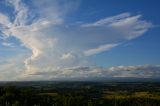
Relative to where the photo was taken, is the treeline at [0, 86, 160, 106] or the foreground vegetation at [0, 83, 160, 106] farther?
the foreground vegetation at [0, 83, 160, 106]

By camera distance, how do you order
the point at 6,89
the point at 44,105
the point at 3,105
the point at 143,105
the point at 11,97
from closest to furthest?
the point at 143,105 < the point at 3,105 < the point at 44,105 < the point at 11,97 < the point at 6,89

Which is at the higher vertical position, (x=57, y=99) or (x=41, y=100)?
(x=41, y=100)

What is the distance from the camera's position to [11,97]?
29.6 meters

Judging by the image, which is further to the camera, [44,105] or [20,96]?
[20,96]

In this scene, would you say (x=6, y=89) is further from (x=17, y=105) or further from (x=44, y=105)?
(x=17, y=105)

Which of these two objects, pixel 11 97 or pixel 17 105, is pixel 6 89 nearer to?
pixel 11 97

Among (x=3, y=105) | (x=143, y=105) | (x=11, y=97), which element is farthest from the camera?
(x=11, y=97)

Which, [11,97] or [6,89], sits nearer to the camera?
[11,97]

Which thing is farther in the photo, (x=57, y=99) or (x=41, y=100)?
(x=57, y=99)

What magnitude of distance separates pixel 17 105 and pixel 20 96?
10.0 m

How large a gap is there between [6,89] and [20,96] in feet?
12.1

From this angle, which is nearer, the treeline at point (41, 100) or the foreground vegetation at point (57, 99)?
the treeline at point (41, 100)

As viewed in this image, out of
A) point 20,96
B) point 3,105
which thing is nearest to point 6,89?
point 20,96

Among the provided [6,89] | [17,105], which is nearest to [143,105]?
[17,105]
